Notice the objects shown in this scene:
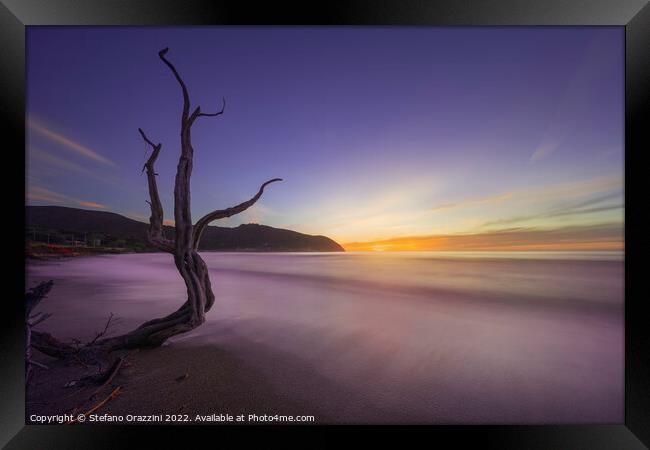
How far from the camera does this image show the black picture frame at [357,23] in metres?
1.57

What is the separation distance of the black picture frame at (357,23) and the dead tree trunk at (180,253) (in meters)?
0.38

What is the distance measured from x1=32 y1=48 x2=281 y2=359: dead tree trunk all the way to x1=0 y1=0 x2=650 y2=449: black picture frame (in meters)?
0.38

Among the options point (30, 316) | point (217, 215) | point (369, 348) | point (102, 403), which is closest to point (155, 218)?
point (217, 215)

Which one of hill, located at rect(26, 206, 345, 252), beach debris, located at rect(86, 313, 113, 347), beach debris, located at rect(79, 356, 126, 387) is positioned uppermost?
hill, located at rect(26, 206, 345, 252)

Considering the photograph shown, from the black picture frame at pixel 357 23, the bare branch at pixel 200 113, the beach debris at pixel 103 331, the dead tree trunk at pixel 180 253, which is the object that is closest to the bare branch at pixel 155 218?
the dead tree trunk at pixel 180 253

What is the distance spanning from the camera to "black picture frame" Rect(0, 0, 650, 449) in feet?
5.16

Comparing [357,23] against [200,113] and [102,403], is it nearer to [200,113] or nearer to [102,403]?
[200,113]

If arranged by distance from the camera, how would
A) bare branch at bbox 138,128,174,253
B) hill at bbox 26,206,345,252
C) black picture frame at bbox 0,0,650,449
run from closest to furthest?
1. black picture frame at bbox 0,0,650,449
2. bare branch at bbox 138,128,174,253
3. hill at bbox 26,206,345,252

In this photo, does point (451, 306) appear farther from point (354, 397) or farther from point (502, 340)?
point (354, 397)

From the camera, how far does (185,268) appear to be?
1748mm

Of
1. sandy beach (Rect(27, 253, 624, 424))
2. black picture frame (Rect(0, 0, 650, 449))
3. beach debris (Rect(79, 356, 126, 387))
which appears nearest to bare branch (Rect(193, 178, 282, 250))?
sandy beach (Rect(27, 253, 624, 424))

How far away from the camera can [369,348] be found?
6.44 ft

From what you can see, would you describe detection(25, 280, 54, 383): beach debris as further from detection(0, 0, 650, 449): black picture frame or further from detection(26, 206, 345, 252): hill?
detection(26, 206, 345, 252): hill

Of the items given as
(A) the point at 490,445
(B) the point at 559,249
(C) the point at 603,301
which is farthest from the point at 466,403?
(B) the point at 559,249
